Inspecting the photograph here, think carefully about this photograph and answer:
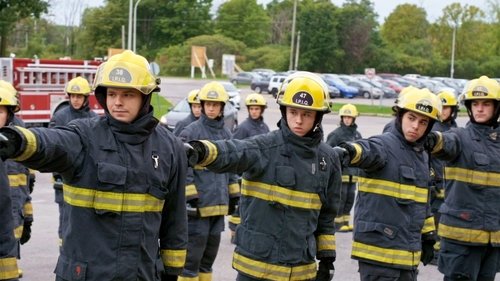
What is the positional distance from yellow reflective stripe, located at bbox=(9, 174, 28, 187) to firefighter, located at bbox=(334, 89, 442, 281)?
322 cm

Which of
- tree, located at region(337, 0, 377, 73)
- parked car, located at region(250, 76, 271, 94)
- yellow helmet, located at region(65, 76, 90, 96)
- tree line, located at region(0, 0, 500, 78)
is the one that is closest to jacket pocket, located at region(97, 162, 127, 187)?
yellow helmet, located at region(65, 76, 90, 96)

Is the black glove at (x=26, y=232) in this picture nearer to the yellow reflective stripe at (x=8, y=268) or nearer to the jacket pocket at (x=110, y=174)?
the yellow reflective stripe at (x=8, y=268)

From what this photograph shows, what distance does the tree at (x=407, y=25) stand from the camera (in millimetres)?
89500

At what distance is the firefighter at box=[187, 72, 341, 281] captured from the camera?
16.4ft

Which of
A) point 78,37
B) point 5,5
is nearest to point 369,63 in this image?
point 78,37

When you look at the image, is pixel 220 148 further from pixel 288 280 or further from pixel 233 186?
pixel 233 186

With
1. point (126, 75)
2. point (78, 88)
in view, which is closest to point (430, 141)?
point (126, 75)

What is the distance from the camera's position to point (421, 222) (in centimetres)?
593

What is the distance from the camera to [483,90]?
689 centimetres

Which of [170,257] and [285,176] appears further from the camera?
[285,176]

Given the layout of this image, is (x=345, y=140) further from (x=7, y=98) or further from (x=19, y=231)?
(x=7, y=98)

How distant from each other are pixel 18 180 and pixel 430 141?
12.4 ft

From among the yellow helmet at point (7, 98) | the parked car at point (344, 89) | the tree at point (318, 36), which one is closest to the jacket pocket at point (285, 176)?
the yellow helmet at point (7, 98)

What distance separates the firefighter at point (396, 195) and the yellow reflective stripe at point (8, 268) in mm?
2462
